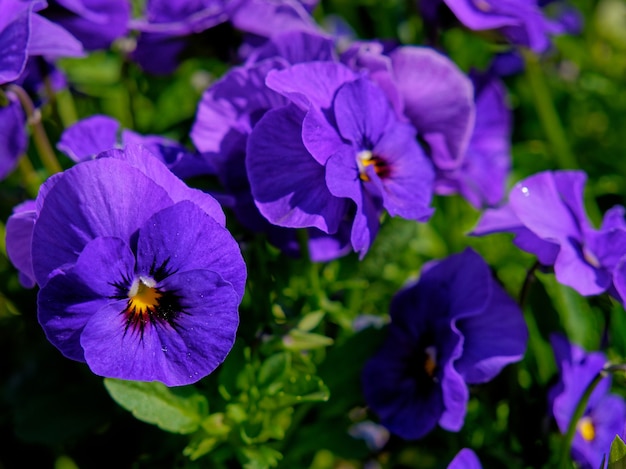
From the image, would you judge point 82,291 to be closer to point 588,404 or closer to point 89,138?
point 89,138

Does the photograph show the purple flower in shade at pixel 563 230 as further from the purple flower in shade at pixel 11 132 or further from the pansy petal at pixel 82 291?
the purple flower in shade at pixel 11 132

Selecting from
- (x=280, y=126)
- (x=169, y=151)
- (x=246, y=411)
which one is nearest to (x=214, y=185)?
(x=169, y=151)

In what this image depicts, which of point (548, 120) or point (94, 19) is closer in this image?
point (94, 19)

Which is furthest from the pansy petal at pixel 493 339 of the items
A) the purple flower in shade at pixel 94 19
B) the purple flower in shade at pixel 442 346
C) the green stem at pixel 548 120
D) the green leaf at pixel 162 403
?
the purple flower in shade at pixel 94 19

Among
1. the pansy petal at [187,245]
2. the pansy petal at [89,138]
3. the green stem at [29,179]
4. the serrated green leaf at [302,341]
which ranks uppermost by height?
the pansy petal at [187,245]

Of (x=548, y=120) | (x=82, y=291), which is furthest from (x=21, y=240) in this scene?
(x=548, y=120)

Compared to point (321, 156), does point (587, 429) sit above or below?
below
